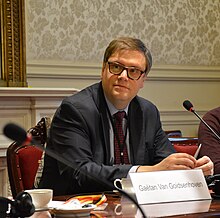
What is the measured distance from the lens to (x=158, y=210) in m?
1.69

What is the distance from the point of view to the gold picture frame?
3.63 m

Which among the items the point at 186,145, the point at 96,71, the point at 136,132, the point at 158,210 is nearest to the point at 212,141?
the point at 186,145

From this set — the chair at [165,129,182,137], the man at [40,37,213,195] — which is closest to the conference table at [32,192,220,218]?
the man at [40,37,213,195]

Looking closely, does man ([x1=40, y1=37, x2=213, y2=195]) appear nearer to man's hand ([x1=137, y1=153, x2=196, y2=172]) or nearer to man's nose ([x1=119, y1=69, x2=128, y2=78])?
man's nose ([x1=119, y1=69, x2=128, y2=78])

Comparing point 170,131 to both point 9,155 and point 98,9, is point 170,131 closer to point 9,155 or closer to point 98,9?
point 98,9

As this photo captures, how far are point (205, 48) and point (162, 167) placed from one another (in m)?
2.91

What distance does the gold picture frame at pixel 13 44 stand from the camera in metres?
3.63

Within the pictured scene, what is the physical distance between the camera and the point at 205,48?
4.83 metres

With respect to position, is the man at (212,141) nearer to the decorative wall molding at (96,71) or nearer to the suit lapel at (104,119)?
the suit lapel at (104,119)

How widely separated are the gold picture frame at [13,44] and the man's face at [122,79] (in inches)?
52.8

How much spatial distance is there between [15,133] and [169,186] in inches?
39.1

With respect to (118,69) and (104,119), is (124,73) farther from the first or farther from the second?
(104,119)

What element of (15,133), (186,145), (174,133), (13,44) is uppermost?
(15,133)

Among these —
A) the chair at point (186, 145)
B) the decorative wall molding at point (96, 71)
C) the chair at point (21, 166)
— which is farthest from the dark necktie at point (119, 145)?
the decorative wall molding at point (96, 71)
